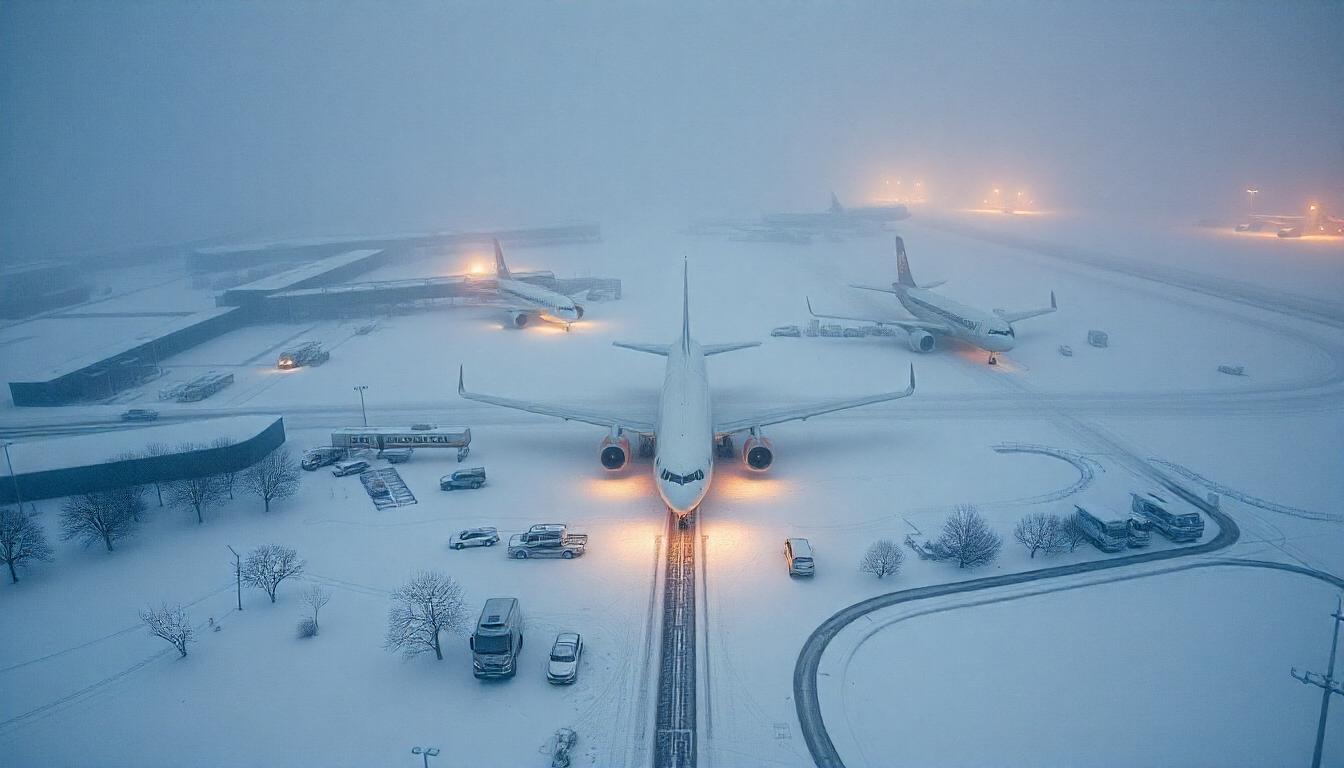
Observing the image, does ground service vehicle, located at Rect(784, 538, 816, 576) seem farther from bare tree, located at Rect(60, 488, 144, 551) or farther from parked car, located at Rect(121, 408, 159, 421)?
parked car, located at Rect(121, 408, 159, 421)

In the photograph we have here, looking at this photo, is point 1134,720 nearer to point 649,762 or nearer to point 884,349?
point 649,762

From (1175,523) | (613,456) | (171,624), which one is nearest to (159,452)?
(171,624)

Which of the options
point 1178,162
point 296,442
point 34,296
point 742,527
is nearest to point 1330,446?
point 742,527

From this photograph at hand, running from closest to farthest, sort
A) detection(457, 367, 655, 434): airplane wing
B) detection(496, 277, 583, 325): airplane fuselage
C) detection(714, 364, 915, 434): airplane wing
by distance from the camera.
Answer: detection(714, 364, 915, 434): airplane wing < detection(457, 367, 655, 434): airplane wing < detection(496, 277, 583, 325): airplane fuselage

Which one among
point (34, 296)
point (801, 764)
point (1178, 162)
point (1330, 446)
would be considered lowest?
point (801, 764)

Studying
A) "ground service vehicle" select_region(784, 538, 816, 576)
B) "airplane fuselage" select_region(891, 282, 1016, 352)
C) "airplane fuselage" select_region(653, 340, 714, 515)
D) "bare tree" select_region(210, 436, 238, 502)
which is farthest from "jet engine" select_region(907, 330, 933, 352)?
"bare tree" select_region(210, 436, 238, 502)

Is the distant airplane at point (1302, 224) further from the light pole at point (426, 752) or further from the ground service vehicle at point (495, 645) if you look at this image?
the light pole at point (426, 752)
